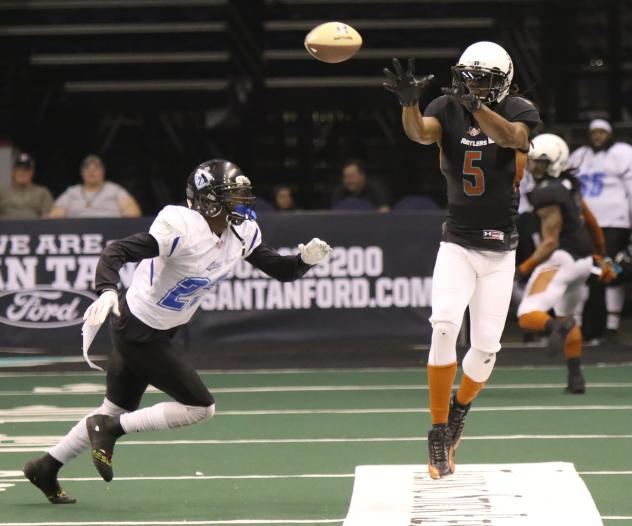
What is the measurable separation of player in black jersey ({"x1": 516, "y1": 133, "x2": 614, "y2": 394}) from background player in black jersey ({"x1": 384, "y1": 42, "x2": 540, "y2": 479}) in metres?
3.31

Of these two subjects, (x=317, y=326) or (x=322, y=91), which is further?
(x=322, y=91)

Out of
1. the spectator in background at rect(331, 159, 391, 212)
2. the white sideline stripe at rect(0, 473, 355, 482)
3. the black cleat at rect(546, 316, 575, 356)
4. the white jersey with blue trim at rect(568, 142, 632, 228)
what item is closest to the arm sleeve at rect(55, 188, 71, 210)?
the spectator in background at rect(331, 159, 391, 212)

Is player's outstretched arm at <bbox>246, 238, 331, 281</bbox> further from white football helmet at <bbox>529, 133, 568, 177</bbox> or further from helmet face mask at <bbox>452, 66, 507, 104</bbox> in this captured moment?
white football helmet at <bbox>529, 133, 568, 177</bbox>

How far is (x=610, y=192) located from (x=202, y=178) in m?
7.51

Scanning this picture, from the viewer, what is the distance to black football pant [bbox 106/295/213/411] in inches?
290

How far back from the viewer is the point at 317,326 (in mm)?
13203

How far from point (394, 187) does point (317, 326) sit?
17.0ft

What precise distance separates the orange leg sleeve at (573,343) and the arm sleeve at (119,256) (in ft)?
15.6

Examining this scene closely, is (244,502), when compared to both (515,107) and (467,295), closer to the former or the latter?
(467,295)

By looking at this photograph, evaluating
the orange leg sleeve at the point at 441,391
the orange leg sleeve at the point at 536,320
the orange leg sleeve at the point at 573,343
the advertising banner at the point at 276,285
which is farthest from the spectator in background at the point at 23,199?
the orange leg sleeve at the point at 441,391

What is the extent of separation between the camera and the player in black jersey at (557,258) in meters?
11.1

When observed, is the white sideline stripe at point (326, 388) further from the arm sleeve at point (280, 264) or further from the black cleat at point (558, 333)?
the arm sleeve at point (280, 264)

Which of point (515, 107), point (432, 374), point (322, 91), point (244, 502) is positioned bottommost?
point (244, 502)

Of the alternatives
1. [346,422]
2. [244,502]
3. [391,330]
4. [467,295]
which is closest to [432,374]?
[467,295]
